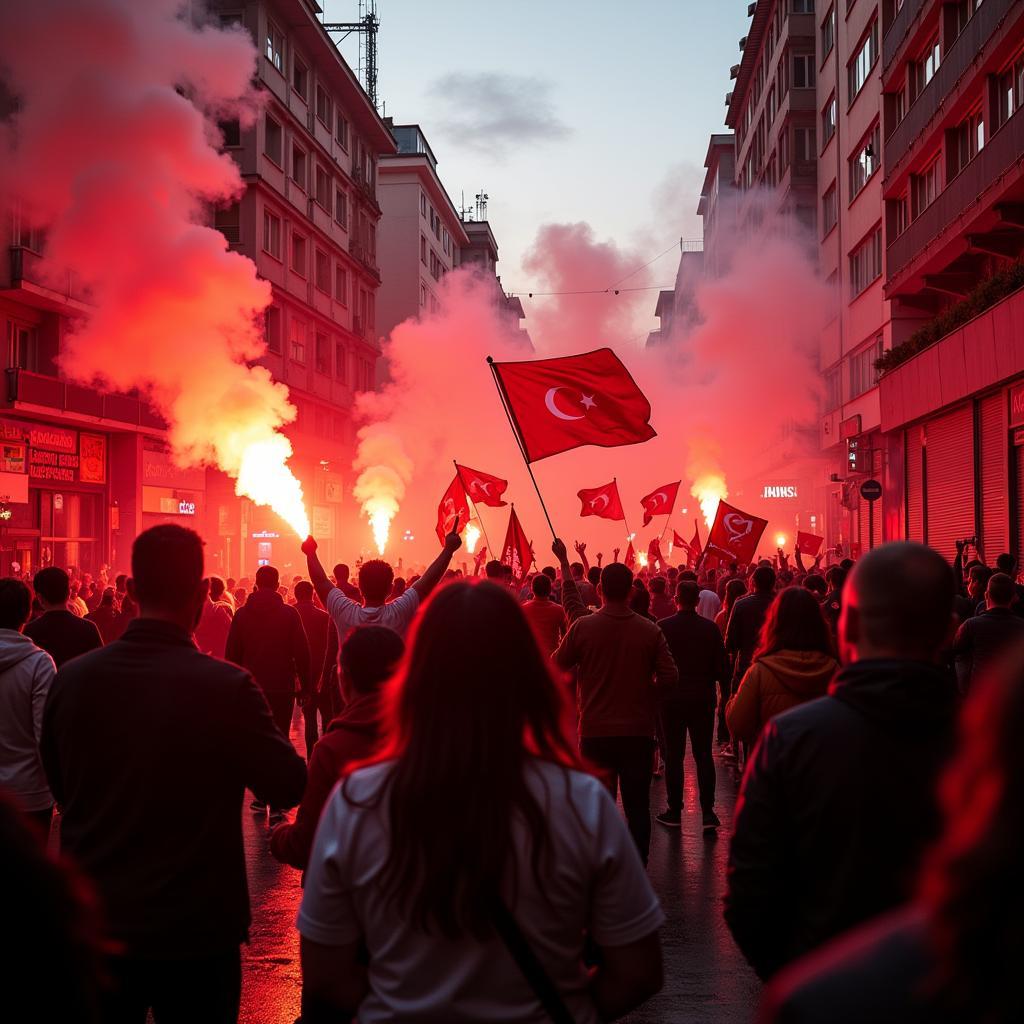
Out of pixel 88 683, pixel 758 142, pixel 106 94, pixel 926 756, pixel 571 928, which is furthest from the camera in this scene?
pixel 758 142

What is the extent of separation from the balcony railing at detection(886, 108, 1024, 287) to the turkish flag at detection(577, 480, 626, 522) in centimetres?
806

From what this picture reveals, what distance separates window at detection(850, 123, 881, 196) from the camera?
107ft

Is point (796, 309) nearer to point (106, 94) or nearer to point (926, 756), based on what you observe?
point (106, 94)

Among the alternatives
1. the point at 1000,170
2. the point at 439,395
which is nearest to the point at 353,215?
the point at 439,395

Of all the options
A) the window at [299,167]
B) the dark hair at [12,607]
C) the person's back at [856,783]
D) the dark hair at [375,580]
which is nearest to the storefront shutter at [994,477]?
the dark hair at [375,580]

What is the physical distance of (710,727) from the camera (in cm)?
956

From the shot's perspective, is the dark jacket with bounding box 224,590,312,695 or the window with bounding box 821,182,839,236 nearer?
the dark jacket with bounding box 224,590,312,695

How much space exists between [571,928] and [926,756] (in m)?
0.91

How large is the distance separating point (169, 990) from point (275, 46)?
1595 inches

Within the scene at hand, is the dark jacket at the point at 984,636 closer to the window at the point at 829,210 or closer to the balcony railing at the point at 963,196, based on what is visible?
the balcony railing at the point at 963,196

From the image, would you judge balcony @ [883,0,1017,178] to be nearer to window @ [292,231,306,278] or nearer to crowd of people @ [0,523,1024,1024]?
crowd of people @ [0,523,1024,1024]

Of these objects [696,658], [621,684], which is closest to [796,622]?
[621,684]

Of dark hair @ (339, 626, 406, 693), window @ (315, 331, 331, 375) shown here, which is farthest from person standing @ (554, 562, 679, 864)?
window @ (315, 331, 331, 375)

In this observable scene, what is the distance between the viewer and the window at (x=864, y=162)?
32.6 metres
